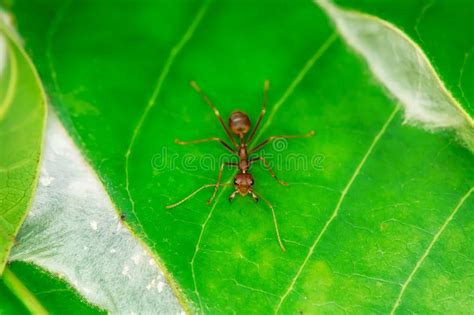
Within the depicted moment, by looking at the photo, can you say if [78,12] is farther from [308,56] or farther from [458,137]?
[458,137]

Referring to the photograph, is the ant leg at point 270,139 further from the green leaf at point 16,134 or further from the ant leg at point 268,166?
the green leaf at point 16,134

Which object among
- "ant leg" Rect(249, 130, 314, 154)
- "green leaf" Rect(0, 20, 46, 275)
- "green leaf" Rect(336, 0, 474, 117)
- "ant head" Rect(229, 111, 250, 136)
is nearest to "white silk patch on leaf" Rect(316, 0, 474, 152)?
"green leaf" Rect(336, 0, 474, 117)

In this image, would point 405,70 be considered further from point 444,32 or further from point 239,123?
point 239,123

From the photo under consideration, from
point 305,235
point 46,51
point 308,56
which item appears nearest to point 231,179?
point 305,235

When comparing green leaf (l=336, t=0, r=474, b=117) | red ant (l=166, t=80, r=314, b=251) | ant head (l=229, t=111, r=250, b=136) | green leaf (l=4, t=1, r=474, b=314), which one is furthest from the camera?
ant head (l=229, t=111, r=250, b=136)

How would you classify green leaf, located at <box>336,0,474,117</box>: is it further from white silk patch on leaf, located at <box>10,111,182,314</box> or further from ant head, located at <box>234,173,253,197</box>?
white silk patch on leaf, located at <box>10,111,182,314</box>

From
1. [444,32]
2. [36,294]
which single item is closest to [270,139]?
[444,32]

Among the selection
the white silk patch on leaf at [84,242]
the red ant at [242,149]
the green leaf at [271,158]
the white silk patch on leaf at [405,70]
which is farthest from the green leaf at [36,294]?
the white silk patch on leaf at [405,70]
